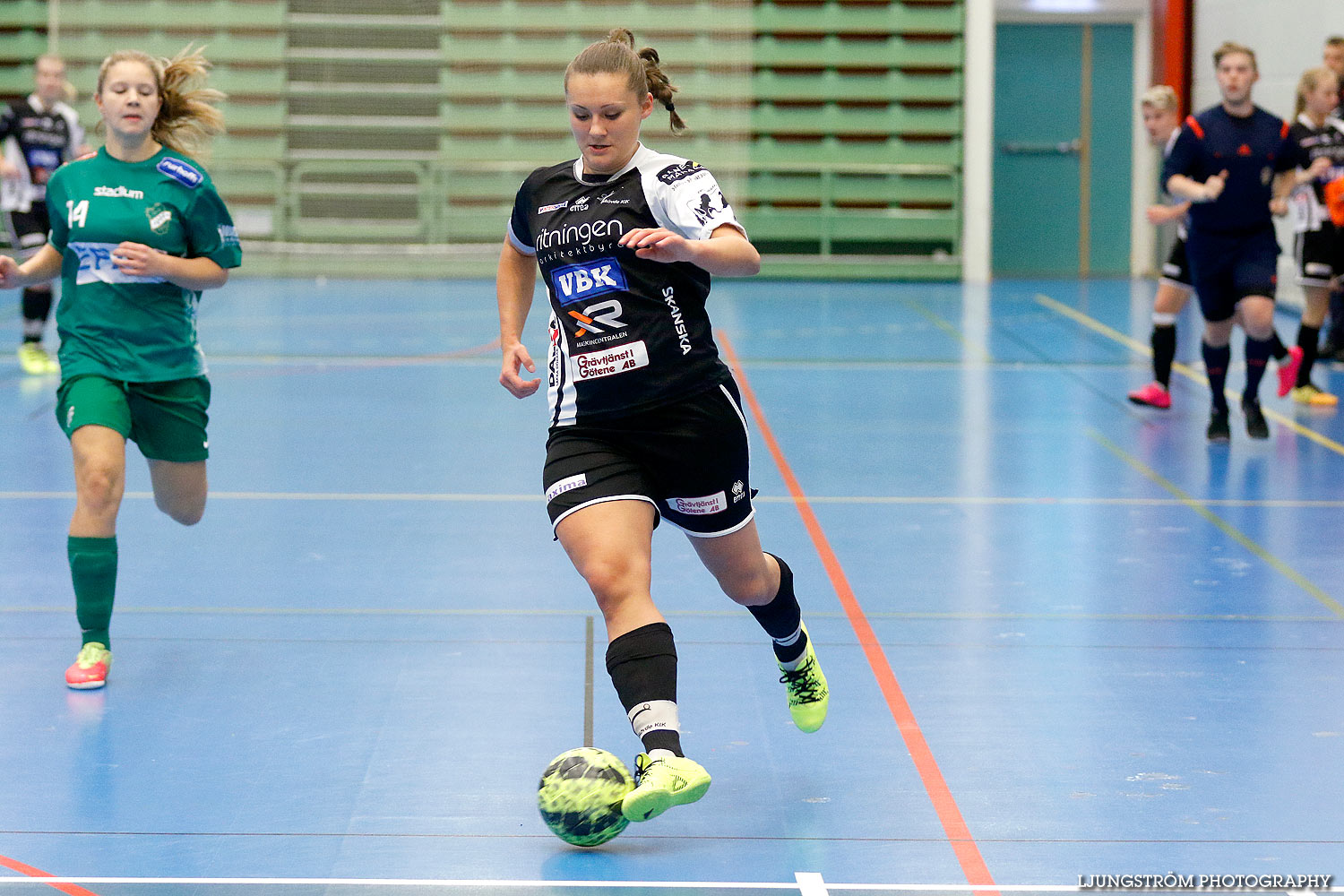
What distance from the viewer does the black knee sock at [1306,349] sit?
959cm

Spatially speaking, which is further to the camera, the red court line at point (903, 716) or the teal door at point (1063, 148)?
the teal door at point (1063, 148)

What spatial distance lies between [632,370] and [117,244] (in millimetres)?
1865

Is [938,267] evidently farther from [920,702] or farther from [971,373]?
[920,702]

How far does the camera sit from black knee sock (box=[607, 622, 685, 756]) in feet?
10.6

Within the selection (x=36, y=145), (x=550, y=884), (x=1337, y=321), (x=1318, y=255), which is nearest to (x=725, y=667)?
(x=550, y=884)

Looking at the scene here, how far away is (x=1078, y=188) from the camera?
62.8 feet

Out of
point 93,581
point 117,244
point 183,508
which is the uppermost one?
point 117,244

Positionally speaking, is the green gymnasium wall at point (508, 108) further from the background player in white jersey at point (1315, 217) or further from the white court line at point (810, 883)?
the white court line at point (810, 883)

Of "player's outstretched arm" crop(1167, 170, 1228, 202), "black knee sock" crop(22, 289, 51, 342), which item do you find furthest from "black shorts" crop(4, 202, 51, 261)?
"player's outstretched arm" crop(1167, 170, 1228, 202)

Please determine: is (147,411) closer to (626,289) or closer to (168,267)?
(168,267)

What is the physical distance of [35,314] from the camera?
10508 millimetres

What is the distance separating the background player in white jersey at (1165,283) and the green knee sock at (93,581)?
6.11 m

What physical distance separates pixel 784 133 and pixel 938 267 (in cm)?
239

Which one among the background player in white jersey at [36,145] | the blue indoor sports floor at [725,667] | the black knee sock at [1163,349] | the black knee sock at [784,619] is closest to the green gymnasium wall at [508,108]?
the background player in white jersey at [36,145]
